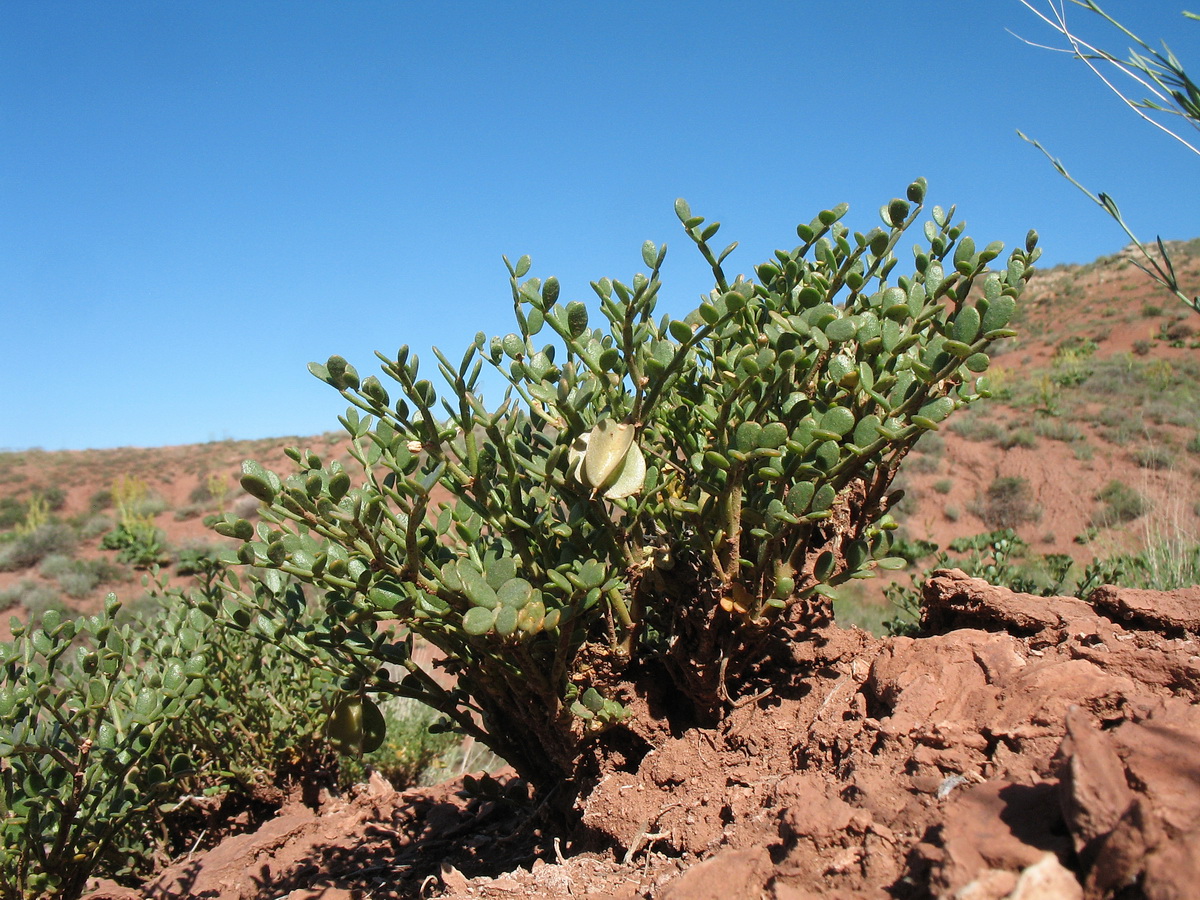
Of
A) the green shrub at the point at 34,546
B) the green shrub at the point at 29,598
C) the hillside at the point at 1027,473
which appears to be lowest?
the green shrub at the point at 29,598

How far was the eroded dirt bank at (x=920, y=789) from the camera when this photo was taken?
34.2 inches

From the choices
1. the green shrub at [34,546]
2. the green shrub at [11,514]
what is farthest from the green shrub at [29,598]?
the green shrub at [11,514]

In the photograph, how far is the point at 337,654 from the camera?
211 cm

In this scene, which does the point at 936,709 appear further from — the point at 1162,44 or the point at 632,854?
the point at 1162,44

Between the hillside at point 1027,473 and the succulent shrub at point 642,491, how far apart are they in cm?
743

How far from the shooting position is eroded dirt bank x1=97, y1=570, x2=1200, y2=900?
0.87 meters

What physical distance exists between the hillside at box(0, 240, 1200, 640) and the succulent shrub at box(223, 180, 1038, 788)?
7.43 meters

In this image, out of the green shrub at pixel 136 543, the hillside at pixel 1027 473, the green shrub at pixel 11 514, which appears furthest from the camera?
the green shrub at pixel 11 514

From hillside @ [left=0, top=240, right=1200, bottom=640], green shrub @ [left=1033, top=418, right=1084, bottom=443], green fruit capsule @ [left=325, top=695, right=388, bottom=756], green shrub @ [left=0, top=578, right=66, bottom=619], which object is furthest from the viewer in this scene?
green shrub @ [left=1033, top=418, right=1084, bottom=443]

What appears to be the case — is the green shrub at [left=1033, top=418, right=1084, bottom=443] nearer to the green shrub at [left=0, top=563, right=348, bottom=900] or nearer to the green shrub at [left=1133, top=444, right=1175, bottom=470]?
the green shrub at [left=1133, top=444, right=1175, bottom=470]

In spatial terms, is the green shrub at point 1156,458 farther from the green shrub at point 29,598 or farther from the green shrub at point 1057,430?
the green shrub at point 29,598

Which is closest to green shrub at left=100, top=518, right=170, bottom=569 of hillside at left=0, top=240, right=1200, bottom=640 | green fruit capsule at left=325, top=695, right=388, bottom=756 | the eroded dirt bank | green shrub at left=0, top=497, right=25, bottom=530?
hillside at left=0, top=240, right=1200, bottom=640

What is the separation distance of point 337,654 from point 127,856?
4.02 feet

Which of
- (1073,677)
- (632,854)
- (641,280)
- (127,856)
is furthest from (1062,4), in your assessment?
(127,856)
